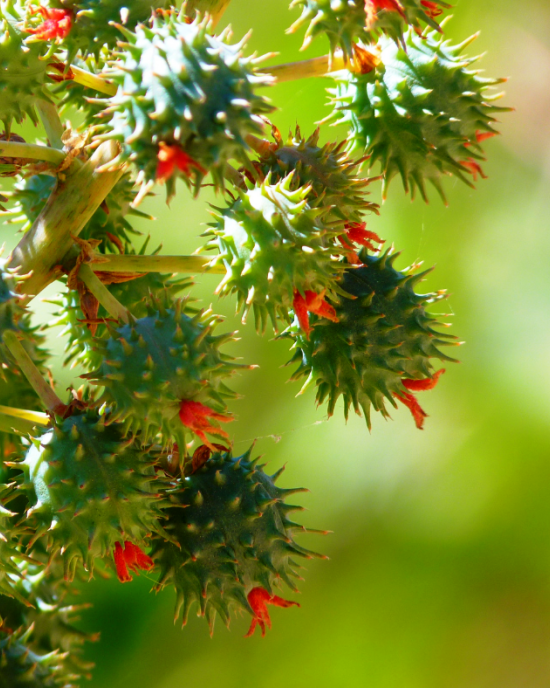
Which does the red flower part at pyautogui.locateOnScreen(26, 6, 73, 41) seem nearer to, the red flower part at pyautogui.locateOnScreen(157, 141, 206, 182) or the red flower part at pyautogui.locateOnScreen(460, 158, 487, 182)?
the red flower part at pyautogui.locateOnScreen(157, 141, 206, 182)

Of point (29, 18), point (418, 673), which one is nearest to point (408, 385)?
point (29, 18)

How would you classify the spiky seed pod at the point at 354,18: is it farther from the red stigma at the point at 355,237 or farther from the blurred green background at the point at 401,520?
the blurred green background at the point at 401,520

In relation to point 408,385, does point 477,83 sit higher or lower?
higher

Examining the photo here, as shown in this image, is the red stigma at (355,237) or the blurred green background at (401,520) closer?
the red stigma at (355,237)

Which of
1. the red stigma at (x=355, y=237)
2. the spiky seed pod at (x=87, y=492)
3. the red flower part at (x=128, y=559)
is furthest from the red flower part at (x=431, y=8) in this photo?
the red flower part at (x=128, y=559)

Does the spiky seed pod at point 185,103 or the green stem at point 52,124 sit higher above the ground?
the spiky seed pod at point 185,103

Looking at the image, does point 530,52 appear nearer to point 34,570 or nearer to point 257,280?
point 257,280

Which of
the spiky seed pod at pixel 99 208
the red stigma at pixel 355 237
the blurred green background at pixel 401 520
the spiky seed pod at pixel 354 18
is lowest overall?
the blurred green background at pixel 401 520
